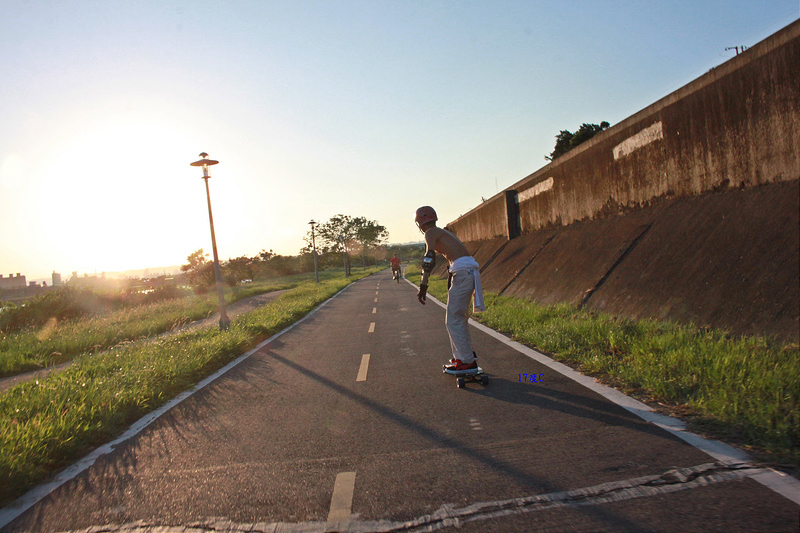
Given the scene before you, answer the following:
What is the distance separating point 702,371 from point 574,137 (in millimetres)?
26282

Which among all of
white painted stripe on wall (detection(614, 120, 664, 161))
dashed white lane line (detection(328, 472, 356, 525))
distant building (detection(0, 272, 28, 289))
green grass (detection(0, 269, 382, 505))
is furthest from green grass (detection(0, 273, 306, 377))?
distant building (detection(0, 272, 28, 289))

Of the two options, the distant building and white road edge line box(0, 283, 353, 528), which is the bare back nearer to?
white road edge line box(0, 283, 353, 528)

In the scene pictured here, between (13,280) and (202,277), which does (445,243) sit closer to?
(202,277)

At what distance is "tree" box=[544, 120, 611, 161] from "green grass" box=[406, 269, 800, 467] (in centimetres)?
2067

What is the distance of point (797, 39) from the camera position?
5793mm

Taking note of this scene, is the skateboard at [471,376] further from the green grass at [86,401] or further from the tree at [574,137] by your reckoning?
the tree at [574,137]

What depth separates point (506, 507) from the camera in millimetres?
2830

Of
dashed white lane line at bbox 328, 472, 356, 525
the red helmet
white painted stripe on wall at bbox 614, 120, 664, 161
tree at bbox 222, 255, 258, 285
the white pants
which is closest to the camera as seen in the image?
dashed white lane line at bbox 328, 472, 356, 525

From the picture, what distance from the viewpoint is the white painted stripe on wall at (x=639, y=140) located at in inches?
359

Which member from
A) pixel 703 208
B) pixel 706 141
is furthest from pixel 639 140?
pixel 703 208

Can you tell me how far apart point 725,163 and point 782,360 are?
12.5ft

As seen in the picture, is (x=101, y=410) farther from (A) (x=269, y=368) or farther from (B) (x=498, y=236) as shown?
(B) (x=498, y=236)

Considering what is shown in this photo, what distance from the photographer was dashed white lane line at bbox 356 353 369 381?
663 centimetres

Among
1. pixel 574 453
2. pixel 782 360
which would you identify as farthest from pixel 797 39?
pixel 574 453
